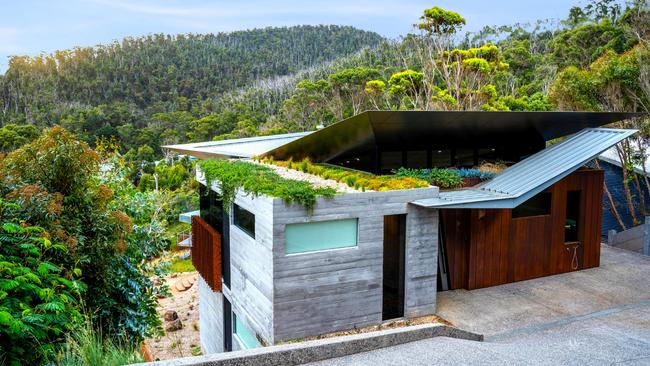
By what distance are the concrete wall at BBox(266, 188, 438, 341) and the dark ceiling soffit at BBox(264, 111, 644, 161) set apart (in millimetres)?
1527

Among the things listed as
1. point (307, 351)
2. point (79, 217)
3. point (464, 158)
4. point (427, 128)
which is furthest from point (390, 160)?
point (307, 351)

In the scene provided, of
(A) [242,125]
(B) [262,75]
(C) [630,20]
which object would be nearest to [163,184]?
(A) [242,125]

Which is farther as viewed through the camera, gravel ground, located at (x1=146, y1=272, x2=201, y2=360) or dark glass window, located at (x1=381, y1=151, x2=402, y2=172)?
gravel ground, located at (x1=146, y1=272, x2=201, y2=360)

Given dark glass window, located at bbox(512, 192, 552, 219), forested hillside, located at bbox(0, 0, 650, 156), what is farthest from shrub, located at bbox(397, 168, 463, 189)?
forested hillside, located at bbox(0, 0, 650, 156)

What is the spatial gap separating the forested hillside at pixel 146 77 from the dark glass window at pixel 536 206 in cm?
3440

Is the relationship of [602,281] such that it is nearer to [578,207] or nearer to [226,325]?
[578,207]

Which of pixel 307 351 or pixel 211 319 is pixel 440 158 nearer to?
pixel 211 319

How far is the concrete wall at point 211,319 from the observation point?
11227 mm

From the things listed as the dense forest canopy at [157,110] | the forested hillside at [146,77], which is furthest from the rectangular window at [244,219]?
the forested hillside at [146,77]

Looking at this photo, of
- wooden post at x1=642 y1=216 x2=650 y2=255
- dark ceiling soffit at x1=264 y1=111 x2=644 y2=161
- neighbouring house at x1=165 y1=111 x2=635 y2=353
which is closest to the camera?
neighbouring house at x1=165 y1=111 x2=635 y2=353

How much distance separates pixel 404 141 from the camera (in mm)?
10602

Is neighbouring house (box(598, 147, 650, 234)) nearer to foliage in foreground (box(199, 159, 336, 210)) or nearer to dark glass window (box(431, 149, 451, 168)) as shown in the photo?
dark glass window (box(431, 149, 451, 168))

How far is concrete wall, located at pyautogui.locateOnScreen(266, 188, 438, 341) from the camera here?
7605 mm

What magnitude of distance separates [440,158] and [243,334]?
6.07 m
